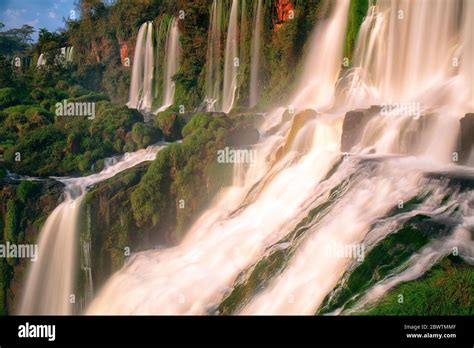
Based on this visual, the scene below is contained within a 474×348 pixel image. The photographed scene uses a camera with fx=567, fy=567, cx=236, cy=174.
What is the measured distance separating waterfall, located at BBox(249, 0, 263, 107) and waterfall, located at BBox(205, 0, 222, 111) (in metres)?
1.16

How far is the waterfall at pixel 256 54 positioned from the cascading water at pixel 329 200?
280 cm

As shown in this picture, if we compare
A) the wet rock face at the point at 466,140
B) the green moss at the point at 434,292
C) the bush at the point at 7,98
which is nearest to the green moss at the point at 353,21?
the wet rock face at the point at 466,140

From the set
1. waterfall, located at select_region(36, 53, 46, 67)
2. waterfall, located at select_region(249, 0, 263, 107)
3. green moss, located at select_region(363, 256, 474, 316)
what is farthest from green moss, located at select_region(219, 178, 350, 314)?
waterfall, located at select_region(36, 53, 46, 67)

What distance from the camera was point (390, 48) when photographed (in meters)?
9.78

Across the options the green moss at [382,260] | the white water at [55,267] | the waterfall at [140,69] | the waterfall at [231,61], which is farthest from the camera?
the waterfall at [140,69]

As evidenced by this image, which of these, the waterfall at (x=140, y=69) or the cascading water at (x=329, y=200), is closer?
the cascading water at (x=329, y=200)

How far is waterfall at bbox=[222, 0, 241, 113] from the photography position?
14.1 m

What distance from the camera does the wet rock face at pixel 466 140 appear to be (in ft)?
23.1

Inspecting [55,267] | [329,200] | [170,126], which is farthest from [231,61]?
[329,200]

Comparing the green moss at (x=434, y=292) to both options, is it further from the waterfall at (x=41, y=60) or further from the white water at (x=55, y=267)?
the waterfall at (x=41, y=60)

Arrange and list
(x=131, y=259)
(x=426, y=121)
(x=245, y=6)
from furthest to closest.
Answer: (x=245, y=6)
(x=131, y=259)
(x=426, y=121)
